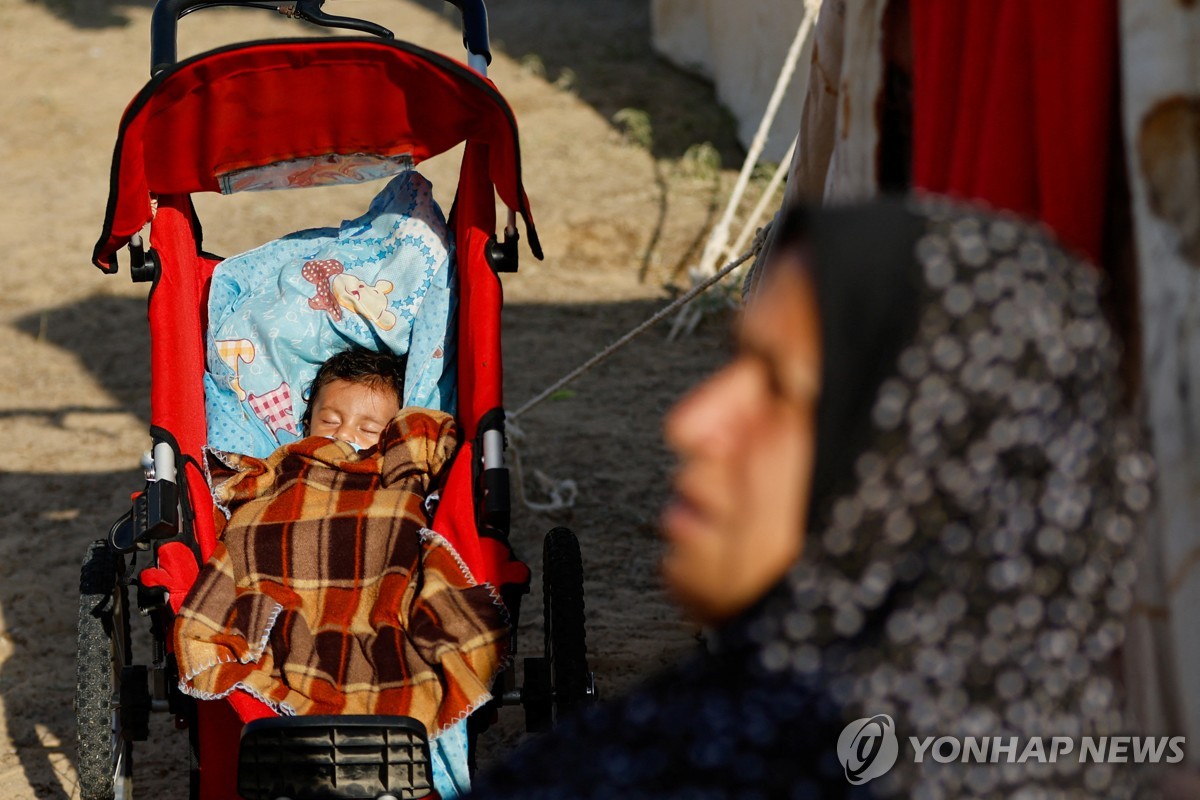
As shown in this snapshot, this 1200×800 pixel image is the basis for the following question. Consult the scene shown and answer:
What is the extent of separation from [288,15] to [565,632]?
1.89 meters

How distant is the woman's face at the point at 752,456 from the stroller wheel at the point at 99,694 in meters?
2.01

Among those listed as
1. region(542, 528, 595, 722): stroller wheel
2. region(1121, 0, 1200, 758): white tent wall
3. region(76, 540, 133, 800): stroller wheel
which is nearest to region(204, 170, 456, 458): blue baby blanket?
region(76, 540, 133, 800): stroller wheel

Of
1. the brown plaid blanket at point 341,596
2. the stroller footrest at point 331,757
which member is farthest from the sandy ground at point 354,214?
the stroller footrest at point 331,757

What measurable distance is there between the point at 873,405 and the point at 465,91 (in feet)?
7.21

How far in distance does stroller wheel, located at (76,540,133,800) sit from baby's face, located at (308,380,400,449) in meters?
0.70

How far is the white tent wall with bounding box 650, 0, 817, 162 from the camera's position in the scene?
715cm

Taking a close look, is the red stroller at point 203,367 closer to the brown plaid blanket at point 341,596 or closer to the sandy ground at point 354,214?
the brown plaid blanket at point 341,596

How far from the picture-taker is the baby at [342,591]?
267cm

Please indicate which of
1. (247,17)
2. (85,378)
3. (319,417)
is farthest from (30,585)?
(247,17)

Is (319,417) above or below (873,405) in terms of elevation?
below

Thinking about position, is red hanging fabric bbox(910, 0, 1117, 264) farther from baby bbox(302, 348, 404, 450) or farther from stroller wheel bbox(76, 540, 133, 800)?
stroller wheel bbox(76, 540, 133, 800)

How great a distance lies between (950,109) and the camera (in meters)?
1.89

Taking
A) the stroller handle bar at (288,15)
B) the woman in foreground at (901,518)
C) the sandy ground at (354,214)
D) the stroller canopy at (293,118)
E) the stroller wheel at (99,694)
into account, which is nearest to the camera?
the woman in foreground at (901,518)

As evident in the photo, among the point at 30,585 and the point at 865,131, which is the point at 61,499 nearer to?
the point at 30,585
